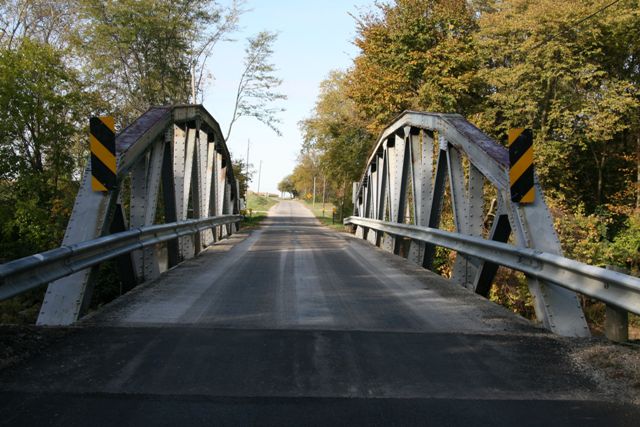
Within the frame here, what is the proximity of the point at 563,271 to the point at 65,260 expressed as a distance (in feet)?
15.1

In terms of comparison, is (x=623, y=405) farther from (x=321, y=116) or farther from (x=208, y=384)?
(x=321, y=116)

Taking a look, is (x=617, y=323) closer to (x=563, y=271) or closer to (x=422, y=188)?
(x=563, y=271)

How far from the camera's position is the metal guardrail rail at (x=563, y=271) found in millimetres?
4348

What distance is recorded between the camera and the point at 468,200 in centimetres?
836

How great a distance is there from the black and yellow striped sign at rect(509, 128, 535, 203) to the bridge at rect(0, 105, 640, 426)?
0.38 feet

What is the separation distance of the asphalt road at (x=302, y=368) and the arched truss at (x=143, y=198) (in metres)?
0.47

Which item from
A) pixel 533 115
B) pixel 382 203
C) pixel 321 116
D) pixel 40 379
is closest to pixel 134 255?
pixel 40 379

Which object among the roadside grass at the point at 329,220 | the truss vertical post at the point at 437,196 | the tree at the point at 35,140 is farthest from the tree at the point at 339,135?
the truss vertical post at the point at 437,196

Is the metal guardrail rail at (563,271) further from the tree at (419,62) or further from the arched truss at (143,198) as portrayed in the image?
the tree at (419,62)

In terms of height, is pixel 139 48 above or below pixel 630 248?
above

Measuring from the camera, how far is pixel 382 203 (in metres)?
16.1

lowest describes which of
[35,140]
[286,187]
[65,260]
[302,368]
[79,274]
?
[302,368]

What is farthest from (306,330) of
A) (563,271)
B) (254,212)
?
(254,212)

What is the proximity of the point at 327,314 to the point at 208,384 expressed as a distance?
2359 mm
